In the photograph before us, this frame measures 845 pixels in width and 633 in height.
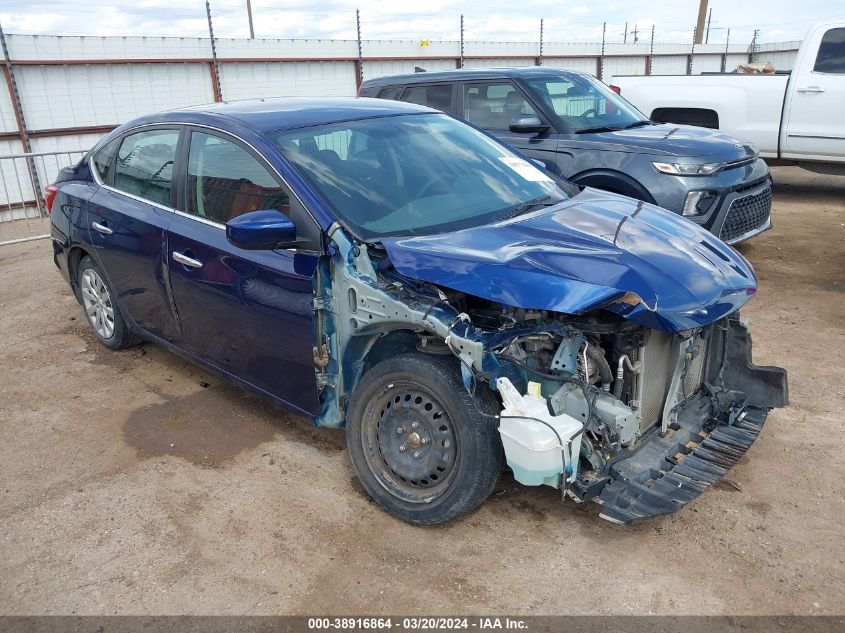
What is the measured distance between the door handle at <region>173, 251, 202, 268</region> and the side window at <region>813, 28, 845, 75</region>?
343 inches

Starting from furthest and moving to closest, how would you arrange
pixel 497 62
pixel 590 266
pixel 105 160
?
pixel 497 62 → pixel 105 160 → pixel 590 266

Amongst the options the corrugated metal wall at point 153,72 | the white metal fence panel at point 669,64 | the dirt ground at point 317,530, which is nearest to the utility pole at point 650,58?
the white metal fence panel at point 669,64

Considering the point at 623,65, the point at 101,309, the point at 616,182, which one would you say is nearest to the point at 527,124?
the point at 616,182

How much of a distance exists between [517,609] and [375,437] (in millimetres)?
997

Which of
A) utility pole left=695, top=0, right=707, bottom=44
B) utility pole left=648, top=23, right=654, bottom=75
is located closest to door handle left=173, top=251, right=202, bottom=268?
utility pole left=648, top=23, right=654, bottom=75

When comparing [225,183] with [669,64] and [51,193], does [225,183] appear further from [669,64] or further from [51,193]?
[669,64]

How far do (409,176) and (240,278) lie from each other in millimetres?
1021

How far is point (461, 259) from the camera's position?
2986mm

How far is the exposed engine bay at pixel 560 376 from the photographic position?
2869 millimetres

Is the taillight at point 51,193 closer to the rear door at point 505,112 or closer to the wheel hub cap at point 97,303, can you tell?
the wheel hub cap at point 97,303

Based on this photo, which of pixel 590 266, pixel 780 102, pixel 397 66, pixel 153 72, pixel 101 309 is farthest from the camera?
pixel 397 66

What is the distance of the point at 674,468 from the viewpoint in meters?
3.14

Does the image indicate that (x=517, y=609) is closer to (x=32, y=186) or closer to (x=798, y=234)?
(x=798, y=234)

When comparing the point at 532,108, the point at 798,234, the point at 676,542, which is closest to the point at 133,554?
the point at 676,542
